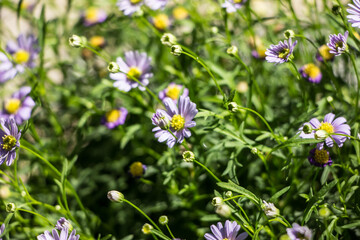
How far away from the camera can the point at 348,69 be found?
1.30 meters

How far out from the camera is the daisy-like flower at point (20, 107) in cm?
130

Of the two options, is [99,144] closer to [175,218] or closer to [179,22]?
[175,218]

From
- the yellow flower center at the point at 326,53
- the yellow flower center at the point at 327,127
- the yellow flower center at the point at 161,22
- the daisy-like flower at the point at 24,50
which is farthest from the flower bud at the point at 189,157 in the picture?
the daisy-like flower at the point at 24,50

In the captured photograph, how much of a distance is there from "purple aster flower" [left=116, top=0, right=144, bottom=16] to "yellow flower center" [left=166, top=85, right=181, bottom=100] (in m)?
0.29

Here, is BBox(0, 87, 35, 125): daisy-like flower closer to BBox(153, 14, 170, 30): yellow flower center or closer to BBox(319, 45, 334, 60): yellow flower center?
BBox(153, 14, 170, 30): yellow flower center

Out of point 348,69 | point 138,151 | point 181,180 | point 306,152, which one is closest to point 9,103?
point 138,151

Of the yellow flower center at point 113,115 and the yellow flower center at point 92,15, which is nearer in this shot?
the yellow flower center at point 113,115

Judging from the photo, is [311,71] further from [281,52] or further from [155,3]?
[155,3]

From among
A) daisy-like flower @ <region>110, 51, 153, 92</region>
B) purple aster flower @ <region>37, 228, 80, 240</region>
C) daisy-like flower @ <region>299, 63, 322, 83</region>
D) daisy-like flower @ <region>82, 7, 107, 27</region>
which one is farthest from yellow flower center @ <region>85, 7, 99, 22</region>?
purple aster flower @ <region>37, 228, 80, 240</region>

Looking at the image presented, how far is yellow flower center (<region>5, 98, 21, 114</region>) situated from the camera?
137 cm

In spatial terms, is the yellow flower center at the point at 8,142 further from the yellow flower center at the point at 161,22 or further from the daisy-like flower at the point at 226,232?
the yellow flower center at the point at 161,22

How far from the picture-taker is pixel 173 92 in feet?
4.18

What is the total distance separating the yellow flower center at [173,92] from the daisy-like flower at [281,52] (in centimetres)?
41

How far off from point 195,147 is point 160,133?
0.17 m
